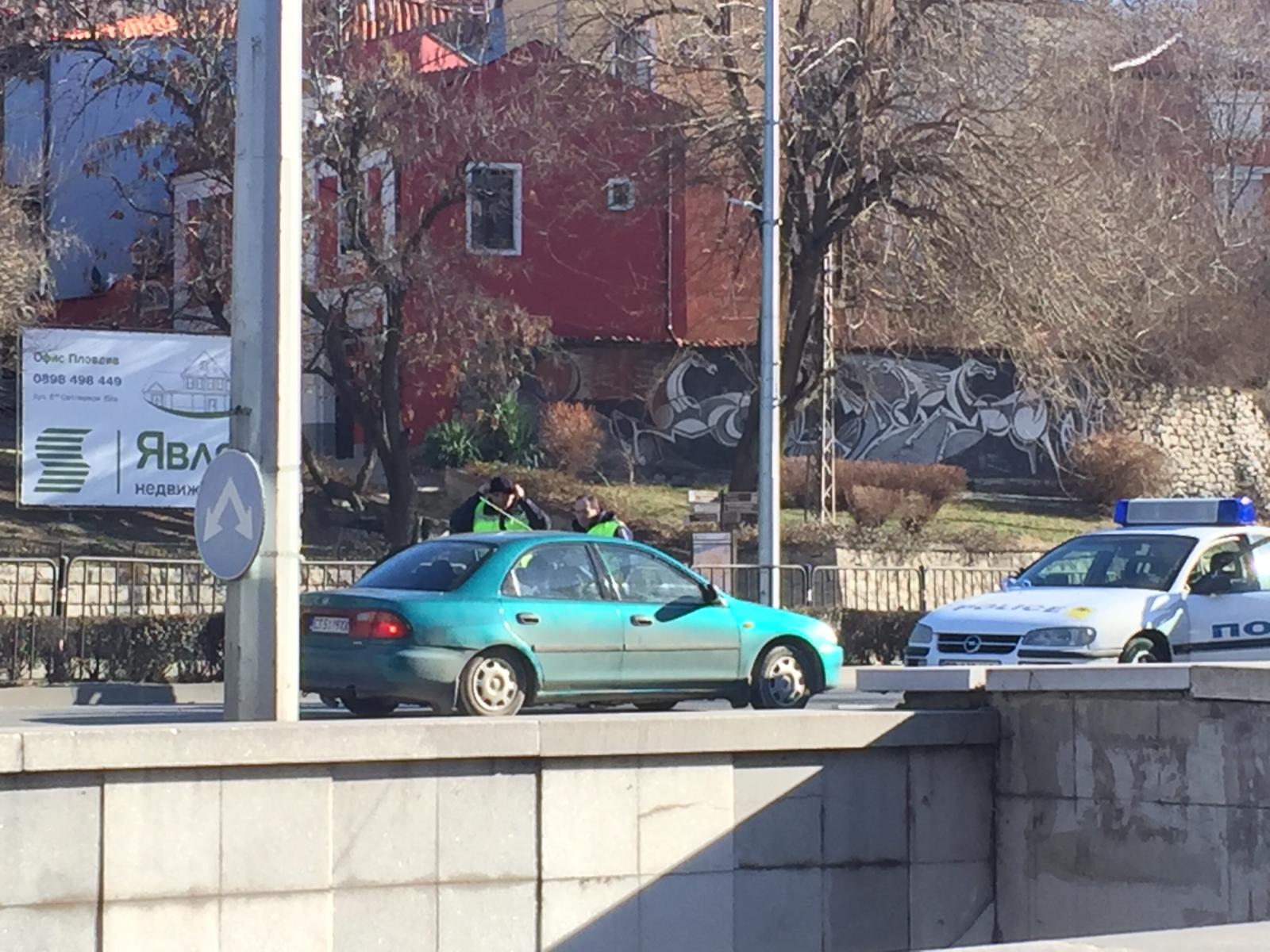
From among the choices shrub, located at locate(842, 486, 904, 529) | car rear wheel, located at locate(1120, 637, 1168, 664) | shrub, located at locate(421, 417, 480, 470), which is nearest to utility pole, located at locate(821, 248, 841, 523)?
shrub, located at locate(842, 486, 904, 529)

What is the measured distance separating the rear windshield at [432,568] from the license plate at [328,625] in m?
0.61

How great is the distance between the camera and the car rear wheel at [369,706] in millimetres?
13680

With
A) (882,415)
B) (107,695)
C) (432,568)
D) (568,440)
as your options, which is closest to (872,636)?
(107,695)

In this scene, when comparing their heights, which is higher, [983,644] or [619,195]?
[619,195]

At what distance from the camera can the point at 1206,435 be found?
137 ft

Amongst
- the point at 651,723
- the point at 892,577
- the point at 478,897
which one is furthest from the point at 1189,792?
the point at 892,577

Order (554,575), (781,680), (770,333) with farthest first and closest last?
1. (770,333)
2. (781,680)
3. (554,575)

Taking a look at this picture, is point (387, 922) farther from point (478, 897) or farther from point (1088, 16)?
point (1088, 16)

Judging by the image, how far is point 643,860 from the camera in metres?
9.00

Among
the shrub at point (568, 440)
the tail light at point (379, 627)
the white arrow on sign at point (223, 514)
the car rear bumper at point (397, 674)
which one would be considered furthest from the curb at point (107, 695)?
the shrub at point (568, 440)

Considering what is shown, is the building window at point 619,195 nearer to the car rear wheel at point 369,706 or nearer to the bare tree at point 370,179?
the bare tree at point 370,179

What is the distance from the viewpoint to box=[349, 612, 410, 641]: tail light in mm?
13156

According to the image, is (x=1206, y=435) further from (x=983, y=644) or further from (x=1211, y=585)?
(x=983, y=644)

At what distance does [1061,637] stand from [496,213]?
23.1m
